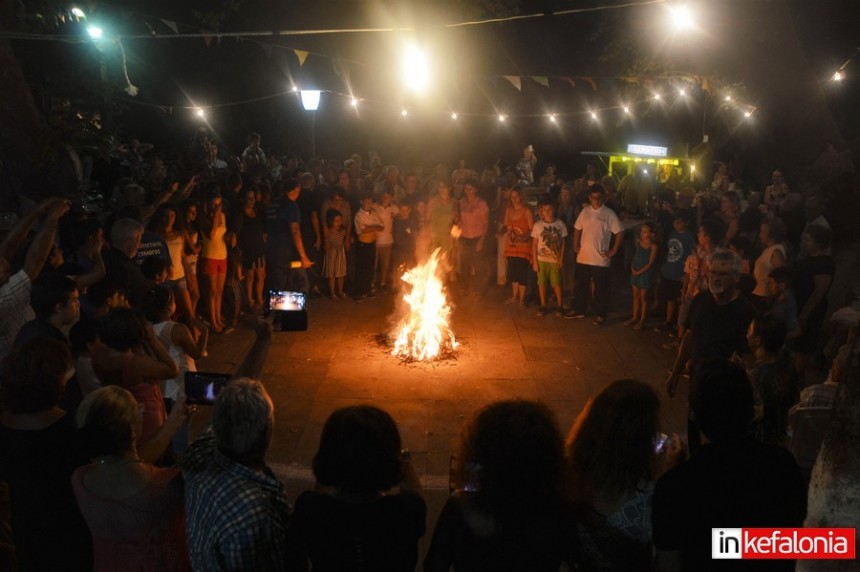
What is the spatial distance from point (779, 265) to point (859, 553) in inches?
211

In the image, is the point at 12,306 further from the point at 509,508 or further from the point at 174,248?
the point at 509,508

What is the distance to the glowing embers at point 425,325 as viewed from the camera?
8859 mm

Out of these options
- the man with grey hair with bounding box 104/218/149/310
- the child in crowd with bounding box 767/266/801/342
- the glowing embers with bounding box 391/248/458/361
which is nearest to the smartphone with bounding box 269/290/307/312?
the man with grey hair with bounding box 104/218/149/310

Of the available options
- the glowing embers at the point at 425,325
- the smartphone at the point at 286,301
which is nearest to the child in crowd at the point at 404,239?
the glowing embers at the point at 425,325

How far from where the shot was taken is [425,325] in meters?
9.02

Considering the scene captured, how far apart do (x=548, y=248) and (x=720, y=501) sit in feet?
27.3

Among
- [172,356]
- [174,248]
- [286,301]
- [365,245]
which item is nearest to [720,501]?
[286,301]

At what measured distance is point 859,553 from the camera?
3.00m

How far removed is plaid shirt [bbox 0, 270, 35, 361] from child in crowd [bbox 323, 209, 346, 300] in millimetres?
6656

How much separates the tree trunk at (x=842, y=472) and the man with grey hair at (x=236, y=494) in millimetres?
2175

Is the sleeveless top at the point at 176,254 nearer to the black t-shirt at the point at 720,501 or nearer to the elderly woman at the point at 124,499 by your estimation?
the elderly woman at the point at 124,499

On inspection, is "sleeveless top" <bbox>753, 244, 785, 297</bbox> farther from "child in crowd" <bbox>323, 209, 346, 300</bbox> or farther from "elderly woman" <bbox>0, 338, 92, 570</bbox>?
"elderly woman" <bbox>0, 338, 92, 570</bbox>

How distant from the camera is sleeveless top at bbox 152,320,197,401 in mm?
5207

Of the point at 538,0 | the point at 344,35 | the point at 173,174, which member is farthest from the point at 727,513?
the point at 538,0
